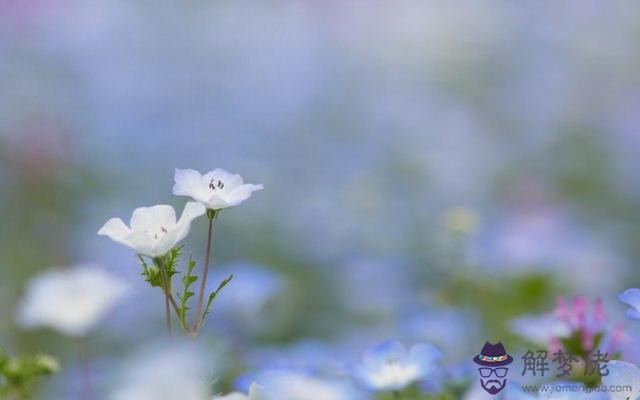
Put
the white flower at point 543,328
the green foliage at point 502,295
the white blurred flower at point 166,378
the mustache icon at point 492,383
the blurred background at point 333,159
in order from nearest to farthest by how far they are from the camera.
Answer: the white blurred flower at point 166,378, the mustache icon at point 492,383, the white flower at point 543,328, the green foliage at point 502,295, the blurred background at point 333,159

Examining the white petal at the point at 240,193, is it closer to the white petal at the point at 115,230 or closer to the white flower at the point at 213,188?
the white flower at the point at 213,188

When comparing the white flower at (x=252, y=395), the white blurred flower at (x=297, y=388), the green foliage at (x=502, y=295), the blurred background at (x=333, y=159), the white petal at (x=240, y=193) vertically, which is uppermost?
the blurred background at (x=333, y=159)

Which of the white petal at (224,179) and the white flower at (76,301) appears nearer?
the white petal at (224,179)

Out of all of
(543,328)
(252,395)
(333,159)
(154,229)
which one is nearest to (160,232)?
(154,229)

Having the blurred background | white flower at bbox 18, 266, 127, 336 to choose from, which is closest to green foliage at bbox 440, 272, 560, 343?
the blurred background

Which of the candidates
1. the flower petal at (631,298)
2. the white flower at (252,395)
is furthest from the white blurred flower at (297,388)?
the flower petal at (631,298)

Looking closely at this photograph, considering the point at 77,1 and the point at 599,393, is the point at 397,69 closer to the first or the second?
the point at 77,1
